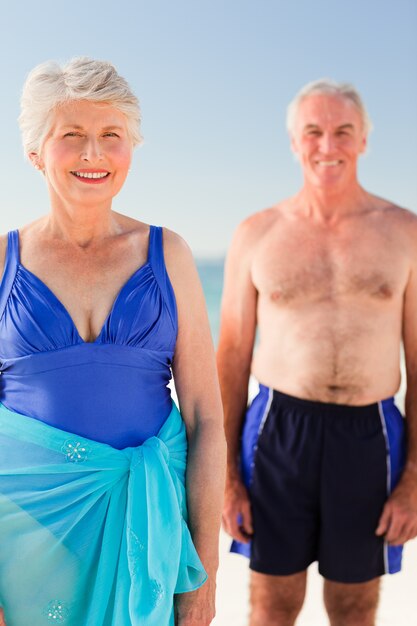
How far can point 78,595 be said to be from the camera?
1.77m

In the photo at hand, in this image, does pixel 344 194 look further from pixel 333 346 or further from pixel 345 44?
pixel 345 44

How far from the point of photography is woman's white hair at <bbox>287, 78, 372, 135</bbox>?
290 cm

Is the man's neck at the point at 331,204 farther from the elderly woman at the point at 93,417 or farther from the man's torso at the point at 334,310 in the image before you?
the elderly woman at the point at 93,417

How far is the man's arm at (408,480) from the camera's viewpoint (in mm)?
2760

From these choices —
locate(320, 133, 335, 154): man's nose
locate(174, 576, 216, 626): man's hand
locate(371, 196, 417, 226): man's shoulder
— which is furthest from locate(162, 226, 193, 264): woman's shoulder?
locate(371, 196, 417, 226): man's shoulder

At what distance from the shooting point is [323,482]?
2.76 metres

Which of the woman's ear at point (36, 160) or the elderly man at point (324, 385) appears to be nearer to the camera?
the woman's ear at point (36, 160)

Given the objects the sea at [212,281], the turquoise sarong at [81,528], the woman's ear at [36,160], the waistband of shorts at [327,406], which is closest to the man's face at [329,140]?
the waistband of shorts at [327,406]

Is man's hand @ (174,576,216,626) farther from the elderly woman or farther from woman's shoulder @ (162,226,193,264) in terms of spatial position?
woman's shoulder @ (162,226,193,264)

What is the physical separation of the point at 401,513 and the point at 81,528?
1345 mm

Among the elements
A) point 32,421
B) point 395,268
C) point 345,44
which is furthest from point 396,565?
point 345,44

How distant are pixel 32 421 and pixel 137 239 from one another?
466 millimetres

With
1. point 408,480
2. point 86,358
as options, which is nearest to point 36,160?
point 86,358

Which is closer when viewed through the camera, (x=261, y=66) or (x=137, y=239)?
(x=137, y=239)
